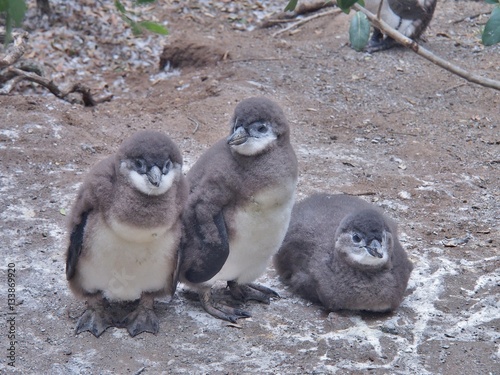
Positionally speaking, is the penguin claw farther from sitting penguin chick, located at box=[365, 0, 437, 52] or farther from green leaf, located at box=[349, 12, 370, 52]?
green leaf, located at box=[349, 12, 370, 52]

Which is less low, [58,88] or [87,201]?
[87,201]

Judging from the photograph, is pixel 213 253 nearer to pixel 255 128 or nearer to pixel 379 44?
pixel 255 128

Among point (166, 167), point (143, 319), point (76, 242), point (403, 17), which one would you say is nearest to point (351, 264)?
point (143, 319)

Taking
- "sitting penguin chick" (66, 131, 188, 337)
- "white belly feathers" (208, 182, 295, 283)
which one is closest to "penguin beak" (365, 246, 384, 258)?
"white belly feathers" (208, 182, 295, 283)

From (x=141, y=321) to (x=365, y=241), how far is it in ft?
4.90

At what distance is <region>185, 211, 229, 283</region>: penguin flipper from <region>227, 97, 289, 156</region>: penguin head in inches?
16.8

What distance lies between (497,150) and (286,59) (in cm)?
352

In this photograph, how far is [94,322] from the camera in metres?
4.60

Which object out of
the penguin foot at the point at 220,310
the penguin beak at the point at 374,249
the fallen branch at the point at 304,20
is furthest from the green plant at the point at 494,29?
the fallen branch at the point at 304,20

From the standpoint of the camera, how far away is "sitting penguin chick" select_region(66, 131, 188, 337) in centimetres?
419

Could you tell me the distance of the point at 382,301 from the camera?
16.3 feet

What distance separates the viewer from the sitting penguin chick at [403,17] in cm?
1131

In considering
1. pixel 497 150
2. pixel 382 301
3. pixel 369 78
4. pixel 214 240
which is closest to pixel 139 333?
pixel 214 240

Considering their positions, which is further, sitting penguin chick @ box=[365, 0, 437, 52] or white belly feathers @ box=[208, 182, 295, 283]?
sitting penguin chick @ box=[365, 0, 437, 52]
